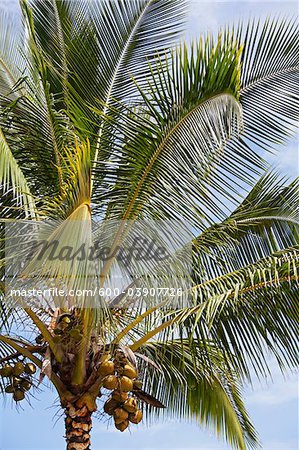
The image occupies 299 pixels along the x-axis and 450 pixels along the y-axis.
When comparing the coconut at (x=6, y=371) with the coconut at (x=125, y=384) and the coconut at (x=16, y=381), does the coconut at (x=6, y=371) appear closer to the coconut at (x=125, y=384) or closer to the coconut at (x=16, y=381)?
the coconut at (x=16, y=381)

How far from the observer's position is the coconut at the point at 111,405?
562cm

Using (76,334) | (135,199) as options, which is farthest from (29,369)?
(135,199)

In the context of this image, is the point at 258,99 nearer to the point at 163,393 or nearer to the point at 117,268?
the point at 117,268

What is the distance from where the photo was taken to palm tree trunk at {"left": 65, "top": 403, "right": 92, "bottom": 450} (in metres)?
5.73

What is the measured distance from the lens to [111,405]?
5.62m

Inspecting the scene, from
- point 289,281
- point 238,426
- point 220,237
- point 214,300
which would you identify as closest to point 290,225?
point 220,237

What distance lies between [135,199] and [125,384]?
1431 millimetres

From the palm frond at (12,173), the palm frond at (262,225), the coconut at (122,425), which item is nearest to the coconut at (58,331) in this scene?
the coconut at (122,425)

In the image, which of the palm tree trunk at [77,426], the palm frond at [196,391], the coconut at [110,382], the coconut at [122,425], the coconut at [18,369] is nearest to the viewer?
the coconut at [110,382]

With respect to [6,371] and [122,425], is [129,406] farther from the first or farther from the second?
[6,371]

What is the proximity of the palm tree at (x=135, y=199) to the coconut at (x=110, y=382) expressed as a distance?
2 centimetres

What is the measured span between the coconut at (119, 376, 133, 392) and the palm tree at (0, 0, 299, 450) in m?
0.01

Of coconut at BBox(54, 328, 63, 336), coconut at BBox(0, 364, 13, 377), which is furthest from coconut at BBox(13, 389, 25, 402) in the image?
coconut at BBox(54, 328, 63, 336)

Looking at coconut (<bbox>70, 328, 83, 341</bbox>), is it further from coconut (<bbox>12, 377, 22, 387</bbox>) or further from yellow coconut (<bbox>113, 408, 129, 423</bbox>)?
coconut (<bbox>12, 377, 22, 387</bbox>)
